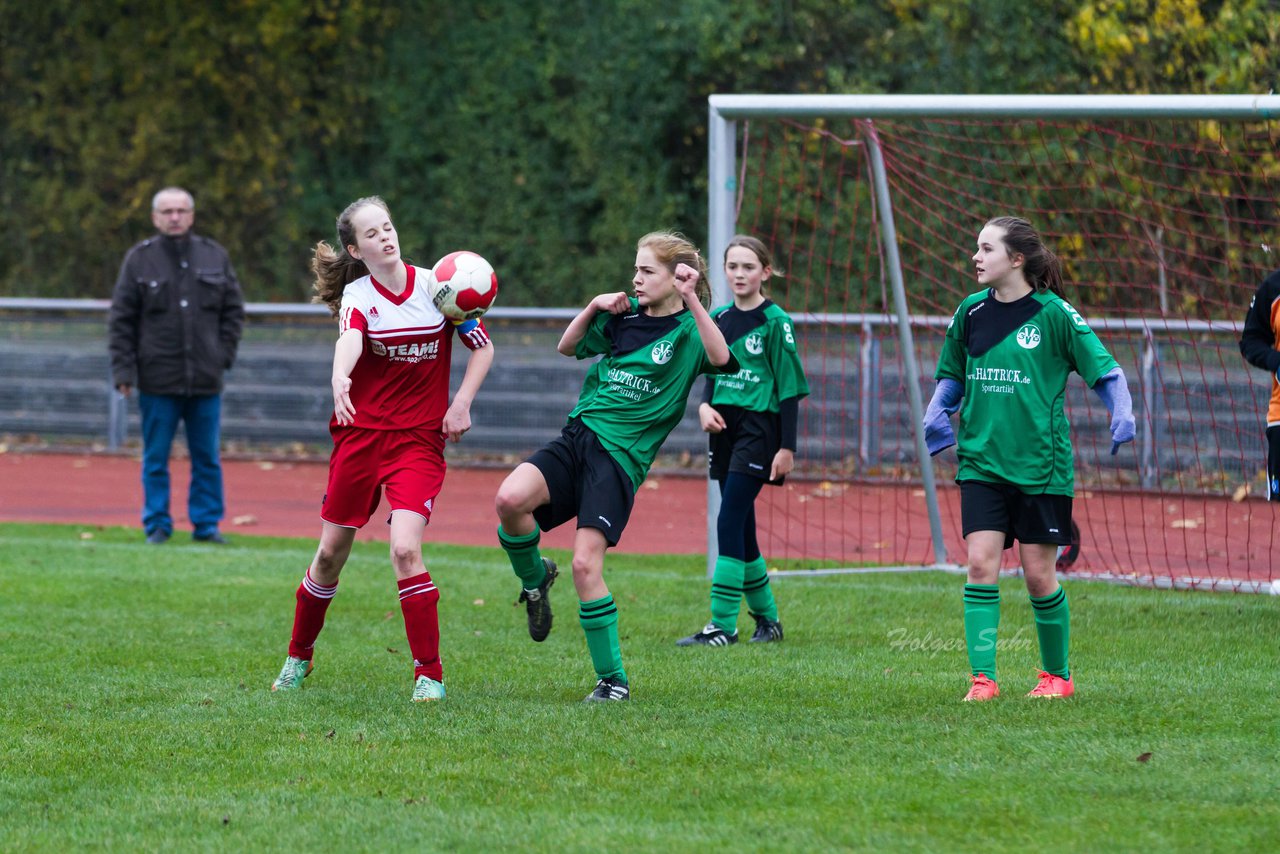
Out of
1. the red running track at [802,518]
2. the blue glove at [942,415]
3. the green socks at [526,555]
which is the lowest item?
the red running track at [802,518]

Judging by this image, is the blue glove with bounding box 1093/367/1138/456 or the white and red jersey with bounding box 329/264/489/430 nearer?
the blue glove with bounding box 1093/367/1138/456

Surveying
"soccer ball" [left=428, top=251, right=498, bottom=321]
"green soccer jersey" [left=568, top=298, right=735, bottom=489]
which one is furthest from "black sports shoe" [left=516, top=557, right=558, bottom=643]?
"soccer ball" [left=428, top=251, right=498, bottom=321]

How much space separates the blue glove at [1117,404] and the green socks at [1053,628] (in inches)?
23.0

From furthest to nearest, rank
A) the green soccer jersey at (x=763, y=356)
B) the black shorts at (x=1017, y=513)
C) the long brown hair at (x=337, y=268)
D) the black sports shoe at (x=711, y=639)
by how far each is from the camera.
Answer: the green soccer jersey at (x=763, y=356), the black sports shoe at (x=711, y=639), the long brown hair at (x=337, y=268), the black shorts at (x=1017, y=513)

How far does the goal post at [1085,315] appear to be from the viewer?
32.0 feet

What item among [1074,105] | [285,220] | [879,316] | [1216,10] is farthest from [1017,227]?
[285,220]

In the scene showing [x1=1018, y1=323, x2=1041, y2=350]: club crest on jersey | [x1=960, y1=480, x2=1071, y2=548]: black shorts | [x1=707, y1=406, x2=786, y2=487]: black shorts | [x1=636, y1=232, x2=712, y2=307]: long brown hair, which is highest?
[x1=636, y1=232, x2=712, y2=307]: long brown hair

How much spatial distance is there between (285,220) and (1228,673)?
55.9 ft

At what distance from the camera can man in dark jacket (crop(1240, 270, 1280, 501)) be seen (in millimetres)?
7297

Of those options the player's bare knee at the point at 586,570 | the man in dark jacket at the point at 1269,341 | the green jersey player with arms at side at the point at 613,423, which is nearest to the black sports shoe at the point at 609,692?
the green jersey player with arms at side at the point at 613,423

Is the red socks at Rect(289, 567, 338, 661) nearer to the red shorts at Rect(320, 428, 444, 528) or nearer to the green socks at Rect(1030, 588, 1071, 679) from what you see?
the red shorts at Rect(320, 428, 444, 528)

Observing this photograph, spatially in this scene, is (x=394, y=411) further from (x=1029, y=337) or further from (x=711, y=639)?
(x=1029, y=337)

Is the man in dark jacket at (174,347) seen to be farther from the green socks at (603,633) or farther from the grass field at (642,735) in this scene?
the green socks at (603,633)

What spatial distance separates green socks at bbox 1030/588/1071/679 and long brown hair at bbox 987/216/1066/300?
3.58ft
